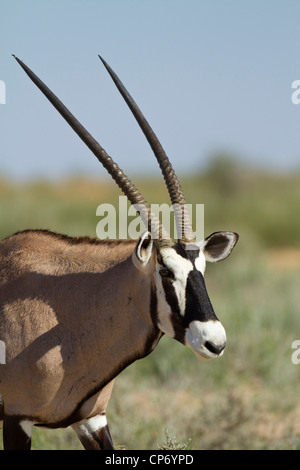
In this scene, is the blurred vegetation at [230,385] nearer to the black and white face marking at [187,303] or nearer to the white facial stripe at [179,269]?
the black and white face marking at [187,303]

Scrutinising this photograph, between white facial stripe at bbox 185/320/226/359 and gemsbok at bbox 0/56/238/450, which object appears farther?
gemsbok at bbox 0/56/238/450

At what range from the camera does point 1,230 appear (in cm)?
1730

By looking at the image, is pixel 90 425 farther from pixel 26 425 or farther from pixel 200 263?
pixel 200 263

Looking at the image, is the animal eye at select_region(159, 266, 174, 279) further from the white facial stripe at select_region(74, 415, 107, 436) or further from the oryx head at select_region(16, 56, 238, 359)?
the white facial stripe at select_region(74, 415, 107, 436)

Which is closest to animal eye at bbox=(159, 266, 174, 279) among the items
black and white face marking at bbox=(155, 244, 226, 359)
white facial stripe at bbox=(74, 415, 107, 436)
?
black and white face marking at bbox=(155, 244, 226, 359)

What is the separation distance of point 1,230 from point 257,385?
9491 mm

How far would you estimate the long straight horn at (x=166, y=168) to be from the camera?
4.27 m

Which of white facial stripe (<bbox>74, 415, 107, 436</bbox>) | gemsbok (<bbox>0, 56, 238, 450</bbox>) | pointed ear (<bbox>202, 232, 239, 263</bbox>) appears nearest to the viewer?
gemsbok (<bbox>0, 56, 238, 450</bbox>)

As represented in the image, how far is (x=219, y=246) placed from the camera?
442cm

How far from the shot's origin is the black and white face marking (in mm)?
3934

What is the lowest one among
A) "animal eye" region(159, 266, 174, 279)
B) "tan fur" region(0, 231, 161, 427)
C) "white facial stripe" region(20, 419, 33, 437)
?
"white facial stripe" region(20, 419, 33, 437)

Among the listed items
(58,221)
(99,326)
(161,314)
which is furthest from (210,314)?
(58,221)

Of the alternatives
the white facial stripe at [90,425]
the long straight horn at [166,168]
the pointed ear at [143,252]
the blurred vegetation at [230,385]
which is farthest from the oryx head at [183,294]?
the blurred vegetation at [230,385]
